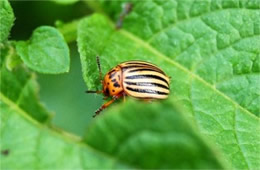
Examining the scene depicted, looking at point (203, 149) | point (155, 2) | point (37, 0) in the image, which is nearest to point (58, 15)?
point (37, 0)

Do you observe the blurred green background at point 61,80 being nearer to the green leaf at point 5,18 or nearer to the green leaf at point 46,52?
the green leaf at point 46,52

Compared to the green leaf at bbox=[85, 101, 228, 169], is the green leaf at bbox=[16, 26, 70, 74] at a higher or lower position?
lower

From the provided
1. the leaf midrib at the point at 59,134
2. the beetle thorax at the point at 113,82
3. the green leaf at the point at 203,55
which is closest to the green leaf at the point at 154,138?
the leaf midrib at the point at 59,134

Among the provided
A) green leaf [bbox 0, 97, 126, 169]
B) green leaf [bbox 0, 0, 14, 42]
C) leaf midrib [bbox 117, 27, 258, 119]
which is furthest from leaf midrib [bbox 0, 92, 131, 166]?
leaf midrib [bbox 117, 27, 258, 119]

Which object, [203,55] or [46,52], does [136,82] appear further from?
[46,52]

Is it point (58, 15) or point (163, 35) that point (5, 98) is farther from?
point (58, 15)

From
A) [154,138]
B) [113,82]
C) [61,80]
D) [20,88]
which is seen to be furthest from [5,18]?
[154,138]

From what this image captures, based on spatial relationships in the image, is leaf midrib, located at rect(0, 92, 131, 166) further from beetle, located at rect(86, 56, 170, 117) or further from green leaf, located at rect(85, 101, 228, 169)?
beetle, located at rect(86, 56, 170, 117)
